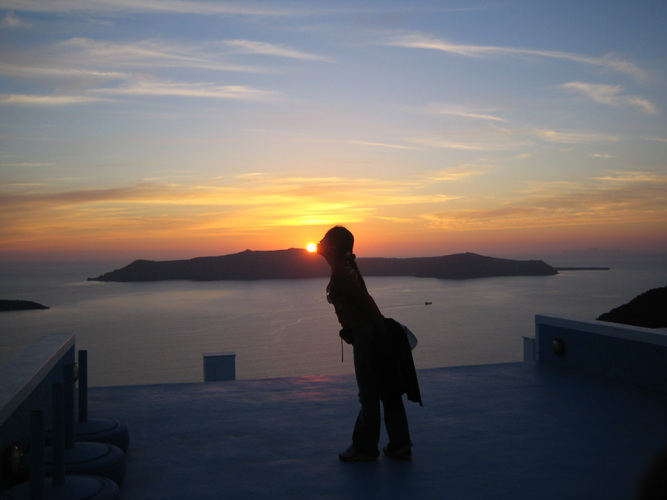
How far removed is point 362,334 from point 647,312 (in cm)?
6243

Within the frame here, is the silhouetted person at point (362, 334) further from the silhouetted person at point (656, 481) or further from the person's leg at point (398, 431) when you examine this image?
the silhouetted person at point (656, 481)

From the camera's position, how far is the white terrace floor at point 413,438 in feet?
11.9

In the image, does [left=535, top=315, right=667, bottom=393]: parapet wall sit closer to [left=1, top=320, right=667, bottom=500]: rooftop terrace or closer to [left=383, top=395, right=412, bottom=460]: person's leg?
[left=1, top=320, right=667, bottom=500]: rooftop terrace

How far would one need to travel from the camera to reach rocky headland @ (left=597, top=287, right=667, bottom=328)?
2195 inches

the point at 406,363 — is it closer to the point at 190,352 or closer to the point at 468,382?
the point at 468,382

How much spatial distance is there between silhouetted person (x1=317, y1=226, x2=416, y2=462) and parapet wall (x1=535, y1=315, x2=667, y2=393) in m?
2.91

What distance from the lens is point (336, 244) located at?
156 inches

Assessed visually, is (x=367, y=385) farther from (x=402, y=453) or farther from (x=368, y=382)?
(x=402, y=453)

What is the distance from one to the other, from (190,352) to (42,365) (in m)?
61.2

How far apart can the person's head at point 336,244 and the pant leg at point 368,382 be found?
1.57ft

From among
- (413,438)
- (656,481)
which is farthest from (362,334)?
(656,481)

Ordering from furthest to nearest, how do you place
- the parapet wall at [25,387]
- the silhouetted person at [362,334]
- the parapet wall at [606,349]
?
the parapet wall at [606,349] → the silhouetted person at [362,334] → the parapet wall at [25,387]

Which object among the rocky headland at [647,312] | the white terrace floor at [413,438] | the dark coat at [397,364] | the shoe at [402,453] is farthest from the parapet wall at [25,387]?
the rocky headland at [647,312]

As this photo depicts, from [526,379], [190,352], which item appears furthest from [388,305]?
[526,379]
